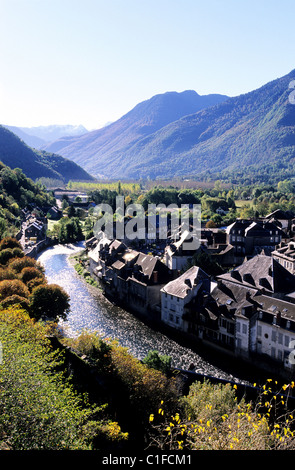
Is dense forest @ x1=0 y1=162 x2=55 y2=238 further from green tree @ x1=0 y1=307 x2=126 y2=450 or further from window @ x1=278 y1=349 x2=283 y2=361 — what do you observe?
green tree @ x1=0 y1=307 x2=126 y2=450

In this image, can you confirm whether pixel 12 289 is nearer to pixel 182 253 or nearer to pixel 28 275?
pixel 28 275

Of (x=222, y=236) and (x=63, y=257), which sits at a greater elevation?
(x=222, y=236)

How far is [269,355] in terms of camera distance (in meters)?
38.5

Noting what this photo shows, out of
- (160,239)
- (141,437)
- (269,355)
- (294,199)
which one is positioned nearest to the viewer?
(141,437)

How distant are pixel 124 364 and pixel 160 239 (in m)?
79.5

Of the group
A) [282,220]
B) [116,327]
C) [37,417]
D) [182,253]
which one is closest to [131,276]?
[116,327]

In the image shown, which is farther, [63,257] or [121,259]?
[63,257]

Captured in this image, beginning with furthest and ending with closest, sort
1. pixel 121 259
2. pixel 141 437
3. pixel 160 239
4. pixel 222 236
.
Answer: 1. pixel 160 239
2. pixel 222 236
3. pixel 121 259
4. pixel 141 437

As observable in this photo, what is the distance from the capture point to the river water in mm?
41312

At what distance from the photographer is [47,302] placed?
4806 cm

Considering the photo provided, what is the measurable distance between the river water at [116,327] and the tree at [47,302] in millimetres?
3253

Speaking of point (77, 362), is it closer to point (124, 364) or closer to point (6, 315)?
point (124, 364)

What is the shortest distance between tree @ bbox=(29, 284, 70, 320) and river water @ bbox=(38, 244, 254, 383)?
3.25m
